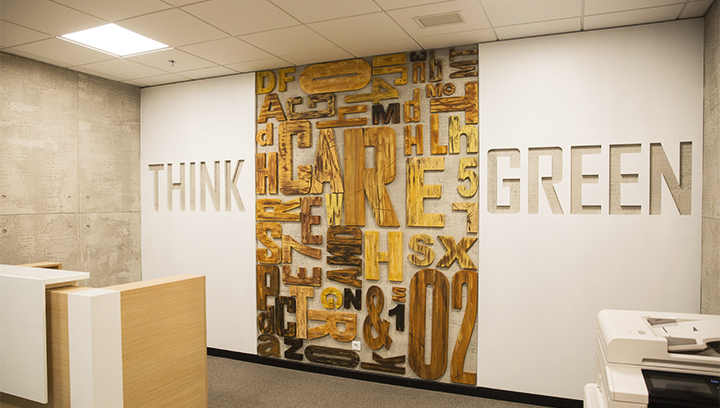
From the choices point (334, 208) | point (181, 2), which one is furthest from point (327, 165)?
point (181, 2)

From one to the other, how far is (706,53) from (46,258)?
18.6ft

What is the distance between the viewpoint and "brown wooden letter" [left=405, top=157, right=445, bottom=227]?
3.75m

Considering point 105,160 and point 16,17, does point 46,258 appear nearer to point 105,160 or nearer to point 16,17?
point 105,160

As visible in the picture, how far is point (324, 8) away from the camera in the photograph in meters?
2.97

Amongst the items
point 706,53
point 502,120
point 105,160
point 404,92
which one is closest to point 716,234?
point 706,53

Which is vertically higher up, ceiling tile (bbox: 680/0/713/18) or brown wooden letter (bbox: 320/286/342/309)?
ceiling tile (bbox: 680/0/713/18)

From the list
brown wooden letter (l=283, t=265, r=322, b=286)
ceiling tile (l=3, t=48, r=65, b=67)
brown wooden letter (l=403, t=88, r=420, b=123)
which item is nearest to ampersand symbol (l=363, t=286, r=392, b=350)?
brown wooden letter (l=283, t=265, r=322, b=286)

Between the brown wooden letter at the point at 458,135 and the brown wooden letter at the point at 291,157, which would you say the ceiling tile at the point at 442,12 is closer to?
the brown wooden letter at the point at 458,135

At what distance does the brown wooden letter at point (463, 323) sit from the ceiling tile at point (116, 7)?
3.00m

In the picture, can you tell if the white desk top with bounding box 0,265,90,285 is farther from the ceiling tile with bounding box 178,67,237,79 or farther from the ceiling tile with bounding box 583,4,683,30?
the ceiling tile with bounding box 583,4,683,30

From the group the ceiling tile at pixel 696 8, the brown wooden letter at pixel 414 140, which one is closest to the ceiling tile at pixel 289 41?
the brown wooden letter at pixel 414 140

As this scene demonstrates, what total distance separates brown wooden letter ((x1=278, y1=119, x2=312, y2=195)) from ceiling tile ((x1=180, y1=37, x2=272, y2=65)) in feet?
2.28

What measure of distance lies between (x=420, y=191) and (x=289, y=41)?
1.66 meters

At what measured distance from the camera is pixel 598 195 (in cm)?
331
